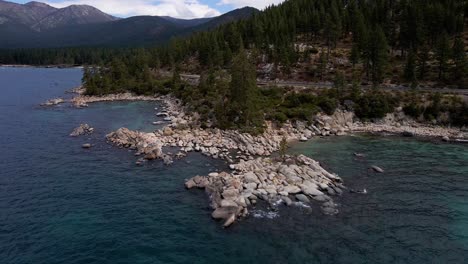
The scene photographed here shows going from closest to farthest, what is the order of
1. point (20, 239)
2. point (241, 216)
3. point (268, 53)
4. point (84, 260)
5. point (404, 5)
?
point (84, 260) → point (20, 239) → point (241, 216) → point (268, 53) → point (404, 5)

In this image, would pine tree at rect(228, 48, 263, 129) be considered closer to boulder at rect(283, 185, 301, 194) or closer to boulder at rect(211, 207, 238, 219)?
boulder at rect(283, 185, 301, 194)

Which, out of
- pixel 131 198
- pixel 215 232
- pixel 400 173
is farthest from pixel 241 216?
pixel 400 173

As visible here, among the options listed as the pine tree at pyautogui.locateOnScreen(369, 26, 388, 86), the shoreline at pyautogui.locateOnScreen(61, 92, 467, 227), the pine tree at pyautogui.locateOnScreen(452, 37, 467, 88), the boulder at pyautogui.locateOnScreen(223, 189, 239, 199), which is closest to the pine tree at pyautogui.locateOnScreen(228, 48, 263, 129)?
the shoreline at pyautogui.locateOnScreen(61, 92, 467, 227)

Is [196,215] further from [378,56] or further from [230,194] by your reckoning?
[378,56]

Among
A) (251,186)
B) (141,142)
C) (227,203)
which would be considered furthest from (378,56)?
(227,203)

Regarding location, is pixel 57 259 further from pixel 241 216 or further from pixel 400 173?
pixel 400 173

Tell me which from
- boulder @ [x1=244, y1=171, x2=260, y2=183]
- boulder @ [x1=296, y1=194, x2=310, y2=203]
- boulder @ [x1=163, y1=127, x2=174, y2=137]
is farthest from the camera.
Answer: boulder @ [x1=163, y1=127, x2=174, y2=137]

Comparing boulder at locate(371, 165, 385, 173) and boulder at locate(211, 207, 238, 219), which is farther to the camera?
boulder at locate(371, 165, 385, 173)

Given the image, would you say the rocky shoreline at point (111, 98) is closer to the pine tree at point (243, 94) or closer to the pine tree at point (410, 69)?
the pine tree at point (243, 94)
